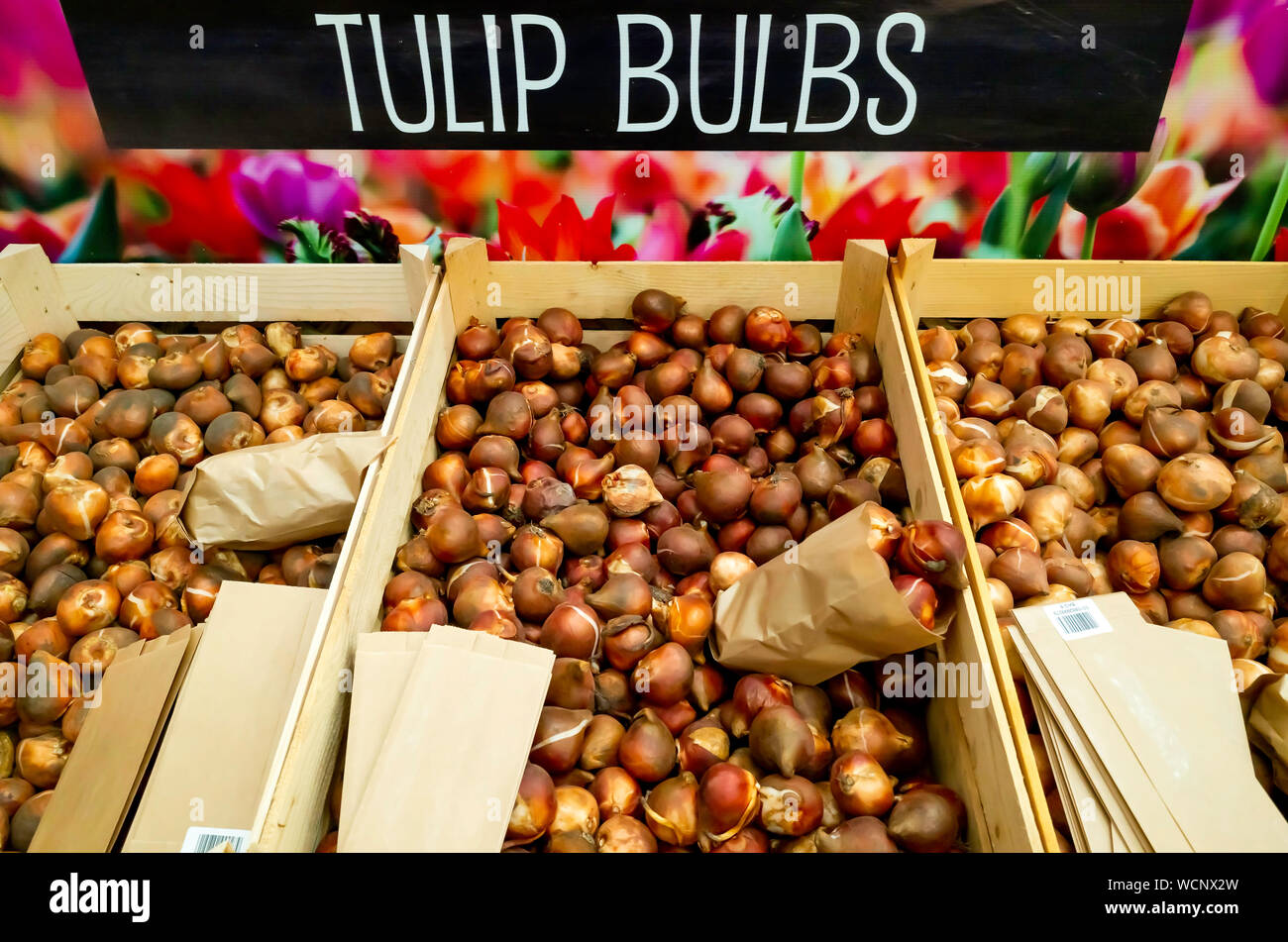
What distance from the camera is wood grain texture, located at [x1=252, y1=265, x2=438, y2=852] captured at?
159 cm

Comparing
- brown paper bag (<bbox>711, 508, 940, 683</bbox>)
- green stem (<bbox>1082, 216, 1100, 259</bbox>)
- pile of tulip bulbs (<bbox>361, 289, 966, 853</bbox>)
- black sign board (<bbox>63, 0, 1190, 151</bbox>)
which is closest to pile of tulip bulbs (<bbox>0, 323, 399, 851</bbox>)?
Answer: pile of tulip bulbs (<bbox>361, 289, 966, 853</bbox>)

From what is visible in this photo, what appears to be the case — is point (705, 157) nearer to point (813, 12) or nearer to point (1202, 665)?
point (813, 12)

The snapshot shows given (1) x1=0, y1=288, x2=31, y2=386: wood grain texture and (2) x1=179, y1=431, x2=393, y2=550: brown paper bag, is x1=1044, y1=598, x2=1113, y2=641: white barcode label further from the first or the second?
(1) x1=0, y1=288, x2=31, y2=386: wood grain texture

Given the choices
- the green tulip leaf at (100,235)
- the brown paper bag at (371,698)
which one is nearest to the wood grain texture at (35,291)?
the green tulip leaf at (100,235)

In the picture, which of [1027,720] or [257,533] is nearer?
[1027,720]

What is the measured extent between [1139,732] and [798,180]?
1730 mm

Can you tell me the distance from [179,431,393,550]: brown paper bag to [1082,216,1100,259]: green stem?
2.18 m

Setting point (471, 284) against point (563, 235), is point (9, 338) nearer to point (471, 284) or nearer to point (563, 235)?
point (471, 284)

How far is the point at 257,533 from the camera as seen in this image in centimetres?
217

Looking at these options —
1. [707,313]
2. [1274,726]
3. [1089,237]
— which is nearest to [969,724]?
[1274,726]

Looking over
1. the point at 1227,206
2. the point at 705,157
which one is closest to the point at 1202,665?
the point at 1227,206

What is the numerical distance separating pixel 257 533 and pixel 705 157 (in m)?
1.61

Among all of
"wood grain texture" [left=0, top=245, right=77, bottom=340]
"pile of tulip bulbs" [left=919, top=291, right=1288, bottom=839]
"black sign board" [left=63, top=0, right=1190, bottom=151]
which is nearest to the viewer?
"pile of tulip bulbs" [left=919, top=291, right=1288, bottom=839]

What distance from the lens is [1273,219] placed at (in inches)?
107
